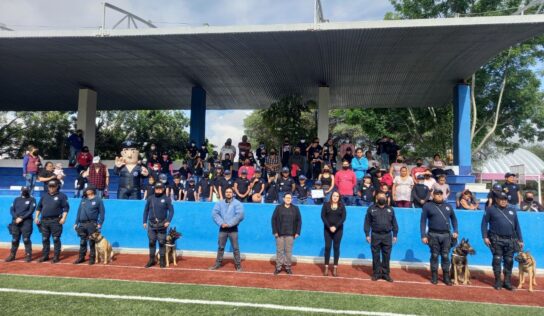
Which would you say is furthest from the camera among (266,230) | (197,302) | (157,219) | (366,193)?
(366,193)

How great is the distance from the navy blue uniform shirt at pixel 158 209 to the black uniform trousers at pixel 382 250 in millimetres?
4685

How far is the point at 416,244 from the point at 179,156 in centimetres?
2782

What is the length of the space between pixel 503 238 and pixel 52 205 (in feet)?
33.3

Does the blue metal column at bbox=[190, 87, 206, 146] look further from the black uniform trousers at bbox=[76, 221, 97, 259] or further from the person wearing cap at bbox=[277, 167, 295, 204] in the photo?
the black uniform trousers at bbox=[76, 221, 97, 259]

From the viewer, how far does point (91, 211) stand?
30.1ft

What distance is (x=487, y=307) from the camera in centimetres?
632

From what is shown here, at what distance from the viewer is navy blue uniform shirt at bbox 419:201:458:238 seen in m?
7.92

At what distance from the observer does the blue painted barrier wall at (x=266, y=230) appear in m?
9.20

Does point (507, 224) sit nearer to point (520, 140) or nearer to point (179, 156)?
point (520, 140)

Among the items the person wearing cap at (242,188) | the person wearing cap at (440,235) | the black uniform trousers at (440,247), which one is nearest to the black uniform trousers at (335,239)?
the person wearing cap at (440,235)

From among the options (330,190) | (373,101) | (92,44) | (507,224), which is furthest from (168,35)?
(373,101)

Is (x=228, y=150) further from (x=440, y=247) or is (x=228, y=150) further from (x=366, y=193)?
(x=440, y=247)

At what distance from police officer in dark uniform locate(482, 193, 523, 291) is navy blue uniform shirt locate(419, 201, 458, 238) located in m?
0.70

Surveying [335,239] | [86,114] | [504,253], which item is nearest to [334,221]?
[335,239]
